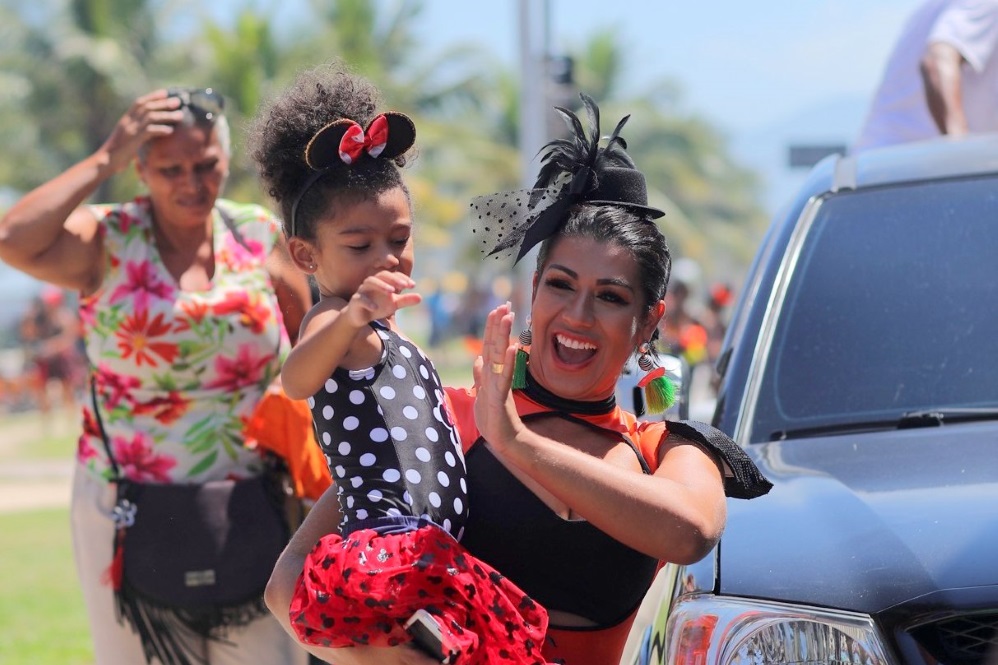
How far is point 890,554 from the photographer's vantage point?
2.29 metres

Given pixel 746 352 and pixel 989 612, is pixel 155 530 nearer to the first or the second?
pixel 746 352

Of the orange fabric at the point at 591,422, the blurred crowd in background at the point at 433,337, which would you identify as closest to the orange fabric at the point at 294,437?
the blurred crowd in background at the point at 433,337

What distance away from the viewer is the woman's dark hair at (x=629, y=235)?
7.70ft

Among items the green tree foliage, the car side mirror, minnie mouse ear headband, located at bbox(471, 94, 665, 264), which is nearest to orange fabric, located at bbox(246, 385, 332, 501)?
the car side mirror

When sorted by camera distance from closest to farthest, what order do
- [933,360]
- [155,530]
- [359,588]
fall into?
1. [359,588]
2. [933,360]
3. [155,530]

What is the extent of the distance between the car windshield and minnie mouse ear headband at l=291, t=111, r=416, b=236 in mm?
1111

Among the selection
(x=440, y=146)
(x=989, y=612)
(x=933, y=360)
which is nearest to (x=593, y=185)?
(x=989, y=612)

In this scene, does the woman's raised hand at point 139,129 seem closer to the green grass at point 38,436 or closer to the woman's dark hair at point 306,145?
the woman's dark hair at point 306,145

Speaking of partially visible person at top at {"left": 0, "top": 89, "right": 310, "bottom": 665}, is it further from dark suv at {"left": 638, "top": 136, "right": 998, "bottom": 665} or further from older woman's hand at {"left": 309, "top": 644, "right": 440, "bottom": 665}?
older woman's hand at {"left": 309, "top": 644, "right": 440, "bottom": 665}

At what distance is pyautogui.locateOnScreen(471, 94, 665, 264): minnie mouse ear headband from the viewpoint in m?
2.39

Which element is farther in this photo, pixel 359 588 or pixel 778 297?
pixel 778 297

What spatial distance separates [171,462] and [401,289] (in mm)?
1979

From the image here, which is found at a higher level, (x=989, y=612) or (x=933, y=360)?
(x=933, y=360)

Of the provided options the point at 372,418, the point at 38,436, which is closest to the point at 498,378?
the point at 372,418
